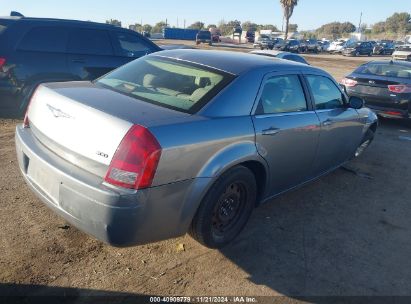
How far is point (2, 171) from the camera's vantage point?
465 cm

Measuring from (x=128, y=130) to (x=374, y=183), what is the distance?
399 cm

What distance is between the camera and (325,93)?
15.1 feet

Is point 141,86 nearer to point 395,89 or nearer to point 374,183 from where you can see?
point 374,183

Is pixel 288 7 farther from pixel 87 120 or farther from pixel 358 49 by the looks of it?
pixel 87 120

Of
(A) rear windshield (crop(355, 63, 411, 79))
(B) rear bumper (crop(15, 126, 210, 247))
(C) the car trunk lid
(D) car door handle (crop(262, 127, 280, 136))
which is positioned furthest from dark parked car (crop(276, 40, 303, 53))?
(B) rear bumper (crop(15, 126, 210, 247))

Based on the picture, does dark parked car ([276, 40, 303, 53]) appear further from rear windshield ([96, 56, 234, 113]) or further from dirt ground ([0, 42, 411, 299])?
rear windshield ([96, 56, 234, 113])

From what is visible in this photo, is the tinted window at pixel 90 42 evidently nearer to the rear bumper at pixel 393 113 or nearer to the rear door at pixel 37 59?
the rear door at pixel 37 59

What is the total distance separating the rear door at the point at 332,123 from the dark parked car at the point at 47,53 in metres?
4.18

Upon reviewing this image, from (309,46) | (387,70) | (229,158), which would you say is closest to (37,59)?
(229,158)

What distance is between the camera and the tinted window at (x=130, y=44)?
7.61m

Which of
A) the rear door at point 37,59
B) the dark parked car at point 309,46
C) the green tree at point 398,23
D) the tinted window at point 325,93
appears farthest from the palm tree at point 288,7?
the tinted window at point 325,93

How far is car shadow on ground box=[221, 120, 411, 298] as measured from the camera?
317 cm

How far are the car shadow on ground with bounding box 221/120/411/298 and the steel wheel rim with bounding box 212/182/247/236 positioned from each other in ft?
0.67

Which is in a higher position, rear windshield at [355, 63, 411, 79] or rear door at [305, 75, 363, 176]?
rear windshield at [355, 63, 411, 79]
